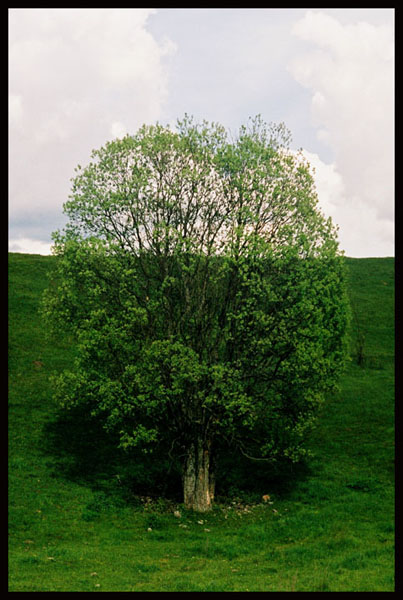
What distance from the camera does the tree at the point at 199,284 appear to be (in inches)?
1121

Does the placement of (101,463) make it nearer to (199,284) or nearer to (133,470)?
(133,470)

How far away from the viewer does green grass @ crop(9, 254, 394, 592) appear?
17625 millimetres

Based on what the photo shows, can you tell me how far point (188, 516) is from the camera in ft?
90.2

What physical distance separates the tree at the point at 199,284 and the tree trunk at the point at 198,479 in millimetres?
67

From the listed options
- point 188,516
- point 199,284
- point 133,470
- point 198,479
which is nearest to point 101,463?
point 133,470

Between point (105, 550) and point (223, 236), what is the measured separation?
17828 mm

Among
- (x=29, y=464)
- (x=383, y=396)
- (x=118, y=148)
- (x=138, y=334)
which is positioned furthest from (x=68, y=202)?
(x=383, y=396)

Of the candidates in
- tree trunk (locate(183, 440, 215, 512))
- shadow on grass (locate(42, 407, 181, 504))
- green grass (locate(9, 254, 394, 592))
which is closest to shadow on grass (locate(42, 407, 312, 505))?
shadow on grass (locate(42, 407, 181, 504))

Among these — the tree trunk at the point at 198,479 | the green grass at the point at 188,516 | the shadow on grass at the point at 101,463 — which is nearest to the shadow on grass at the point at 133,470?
the shadow on grass at the point at 101,463

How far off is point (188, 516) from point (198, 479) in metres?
2.15

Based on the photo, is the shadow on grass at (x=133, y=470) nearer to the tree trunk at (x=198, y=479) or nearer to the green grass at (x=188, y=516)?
the green grass at (x=188, y=516)

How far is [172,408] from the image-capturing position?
29.1m

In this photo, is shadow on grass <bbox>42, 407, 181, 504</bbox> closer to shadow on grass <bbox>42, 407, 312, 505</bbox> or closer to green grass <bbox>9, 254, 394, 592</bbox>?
shadow on grass <bbox>42, 407, 312, 505</bbox>
